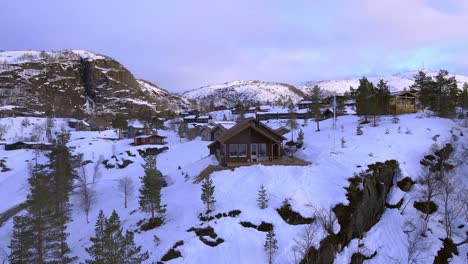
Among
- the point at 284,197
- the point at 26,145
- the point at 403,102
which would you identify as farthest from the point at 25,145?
the point at 403,102

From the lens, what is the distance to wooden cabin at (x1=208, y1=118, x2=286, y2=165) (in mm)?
35656

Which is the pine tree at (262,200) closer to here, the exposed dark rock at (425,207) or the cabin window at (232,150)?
the cabin window at (232,150)

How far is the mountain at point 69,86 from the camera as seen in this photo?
162m

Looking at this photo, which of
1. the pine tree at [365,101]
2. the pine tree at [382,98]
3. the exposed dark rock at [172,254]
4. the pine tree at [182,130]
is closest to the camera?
the exposed dark rock at [172,254]

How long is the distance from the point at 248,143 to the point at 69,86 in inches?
6592

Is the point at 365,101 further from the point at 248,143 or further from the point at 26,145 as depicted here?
the point at 26,145

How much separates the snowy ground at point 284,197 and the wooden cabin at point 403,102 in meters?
3.95

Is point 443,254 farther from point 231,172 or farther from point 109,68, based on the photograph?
point 109,68

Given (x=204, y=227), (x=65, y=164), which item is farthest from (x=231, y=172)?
(x=65, y=164)

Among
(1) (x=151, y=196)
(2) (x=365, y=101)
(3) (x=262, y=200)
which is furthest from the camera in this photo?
(2) (x=365, y=101)

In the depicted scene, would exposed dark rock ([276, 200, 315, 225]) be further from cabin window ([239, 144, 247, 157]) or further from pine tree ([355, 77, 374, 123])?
pine tree ([355, 77, 374, 123])

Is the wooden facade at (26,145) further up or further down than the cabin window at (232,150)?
further down

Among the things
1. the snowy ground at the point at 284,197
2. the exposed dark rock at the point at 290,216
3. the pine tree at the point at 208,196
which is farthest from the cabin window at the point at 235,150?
the exposed dark rock at the point at 290,216

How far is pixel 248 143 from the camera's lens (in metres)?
36.3
